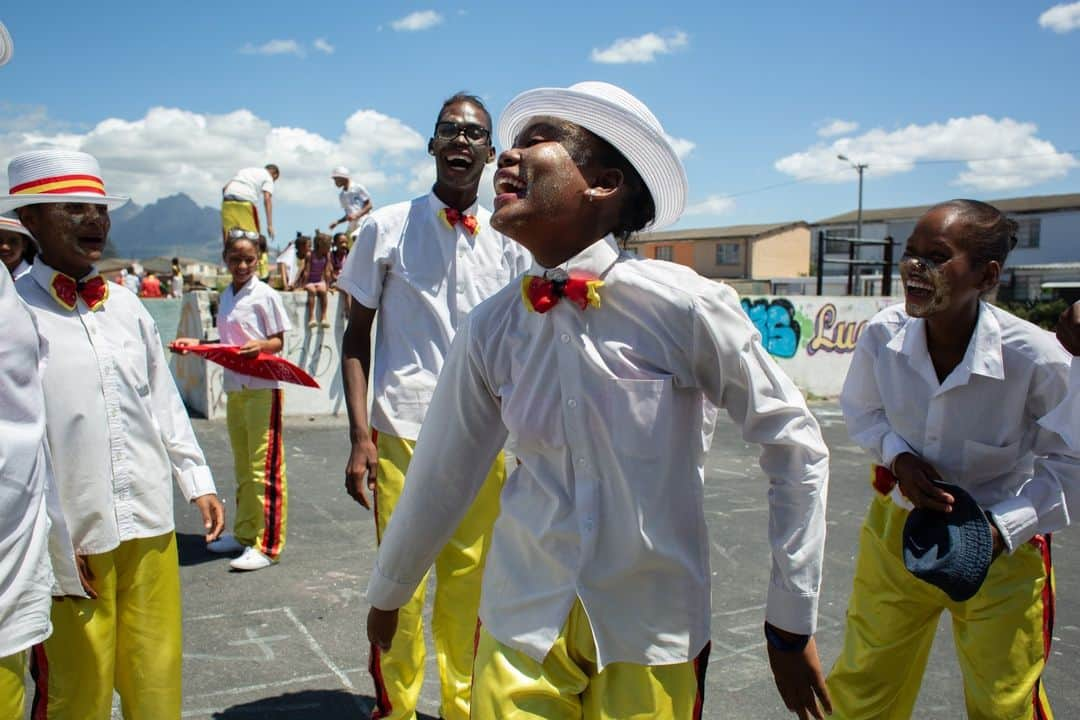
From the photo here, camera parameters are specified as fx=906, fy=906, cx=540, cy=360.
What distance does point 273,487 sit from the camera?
6.24 meters

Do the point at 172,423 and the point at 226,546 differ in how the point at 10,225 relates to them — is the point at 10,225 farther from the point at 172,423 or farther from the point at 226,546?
the point at 226,546

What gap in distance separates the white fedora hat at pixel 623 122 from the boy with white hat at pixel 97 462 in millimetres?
1667

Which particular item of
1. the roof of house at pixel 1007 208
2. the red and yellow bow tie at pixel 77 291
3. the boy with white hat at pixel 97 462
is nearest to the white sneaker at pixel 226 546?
the boy with white hat at pixel 97 462

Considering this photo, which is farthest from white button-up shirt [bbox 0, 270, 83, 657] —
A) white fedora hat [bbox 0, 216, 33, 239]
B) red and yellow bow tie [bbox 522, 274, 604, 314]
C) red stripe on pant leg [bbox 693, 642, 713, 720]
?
white fedora hat [bbox 0, 216, 33, 239]

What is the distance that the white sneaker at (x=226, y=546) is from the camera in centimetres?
633

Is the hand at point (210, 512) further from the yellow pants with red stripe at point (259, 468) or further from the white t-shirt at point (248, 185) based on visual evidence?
the white t-shirt at point (248, 185)

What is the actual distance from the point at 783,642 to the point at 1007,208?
61.8m

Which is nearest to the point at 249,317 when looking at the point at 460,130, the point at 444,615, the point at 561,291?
the point at 460,130

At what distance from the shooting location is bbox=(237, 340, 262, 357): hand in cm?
629

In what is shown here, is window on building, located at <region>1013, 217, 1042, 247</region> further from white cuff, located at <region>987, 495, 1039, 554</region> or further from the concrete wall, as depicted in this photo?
white cuff, located at <region>987, 495, 1039, 554</region>

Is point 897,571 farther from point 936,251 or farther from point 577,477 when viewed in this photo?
point 577,477

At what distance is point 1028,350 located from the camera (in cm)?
Result: 314

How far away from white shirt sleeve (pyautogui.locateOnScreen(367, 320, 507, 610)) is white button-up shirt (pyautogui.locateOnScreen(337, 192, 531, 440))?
131cm

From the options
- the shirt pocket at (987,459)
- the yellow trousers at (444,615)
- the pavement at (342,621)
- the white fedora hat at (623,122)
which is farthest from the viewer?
the pavement at (342,621)
